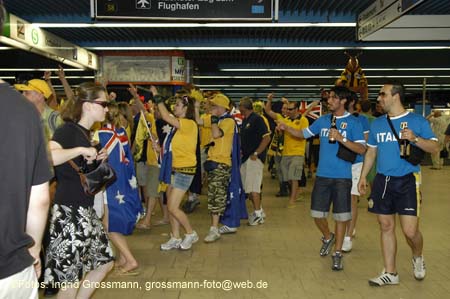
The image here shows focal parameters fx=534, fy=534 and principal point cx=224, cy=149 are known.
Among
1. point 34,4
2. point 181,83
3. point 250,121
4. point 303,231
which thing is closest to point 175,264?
point 303,231

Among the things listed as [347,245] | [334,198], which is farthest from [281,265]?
[347,245]

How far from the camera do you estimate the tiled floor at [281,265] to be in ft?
15.1

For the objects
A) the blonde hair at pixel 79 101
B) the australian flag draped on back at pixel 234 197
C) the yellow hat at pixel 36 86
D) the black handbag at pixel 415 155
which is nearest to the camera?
the blonde hair at pixel 79 101

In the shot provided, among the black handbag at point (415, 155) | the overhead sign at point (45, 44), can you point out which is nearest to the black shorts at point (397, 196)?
the black handbag at point (415, 155)

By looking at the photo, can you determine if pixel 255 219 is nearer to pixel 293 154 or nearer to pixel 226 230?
pixel 226 230

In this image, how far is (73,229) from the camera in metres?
3.29

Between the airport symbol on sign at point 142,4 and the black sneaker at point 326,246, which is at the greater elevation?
the airport symbol on sign at point 142,4

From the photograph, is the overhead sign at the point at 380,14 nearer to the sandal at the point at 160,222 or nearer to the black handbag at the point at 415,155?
the black handbag at the point at 415,155

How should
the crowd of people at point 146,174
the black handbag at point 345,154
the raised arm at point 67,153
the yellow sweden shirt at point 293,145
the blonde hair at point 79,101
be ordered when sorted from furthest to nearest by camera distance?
the yellow sweden shirt at point 293,145 → the black handbag at point 345,154 → the blonde hair at point 79,101 → the raised arm at point 67,153 → the crowd of people at point 146,174

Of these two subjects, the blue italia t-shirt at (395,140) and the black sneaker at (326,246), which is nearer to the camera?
the blue italia t-shirt at (395,140)

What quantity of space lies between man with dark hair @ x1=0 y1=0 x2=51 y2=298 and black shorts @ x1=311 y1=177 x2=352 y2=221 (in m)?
3.73

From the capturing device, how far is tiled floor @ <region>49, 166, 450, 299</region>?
459 centimetres

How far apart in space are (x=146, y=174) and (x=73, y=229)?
425cm

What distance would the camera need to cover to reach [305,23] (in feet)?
33.3
